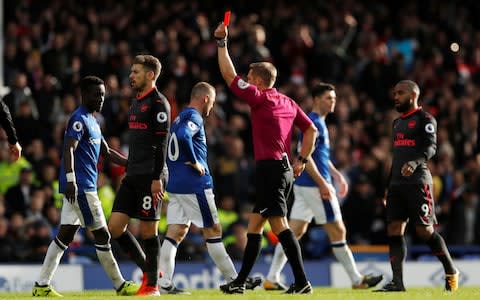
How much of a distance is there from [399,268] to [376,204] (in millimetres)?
6961

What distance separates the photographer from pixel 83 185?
12.7 meters

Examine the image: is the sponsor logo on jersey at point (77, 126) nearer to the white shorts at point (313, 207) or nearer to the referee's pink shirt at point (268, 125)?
the referee's pink shirt at point (268, 125)

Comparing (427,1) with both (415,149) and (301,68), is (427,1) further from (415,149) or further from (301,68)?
(415,149)

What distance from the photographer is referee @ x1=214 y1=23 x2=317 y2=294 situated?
12555 millimetres

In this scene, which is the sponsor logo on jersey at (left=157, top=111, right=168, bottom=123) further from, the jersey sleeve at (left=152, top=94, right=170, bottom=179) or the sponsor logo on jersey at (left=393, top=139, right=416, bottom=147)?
the sponsor logo on jersey at (left=393, top=139, right=416, bottom=147)

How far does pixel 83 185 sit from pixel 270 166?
1950 mm

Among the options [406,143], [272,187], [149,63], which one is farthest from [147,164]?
[406,143]

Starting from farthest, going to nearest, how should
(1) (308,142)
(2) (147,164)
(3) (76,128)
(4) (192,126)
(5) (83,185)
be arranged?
(4) (192,126)
(1) (308,142)
(5) (83,185)
(3) (76,128)
(2) (147,164)

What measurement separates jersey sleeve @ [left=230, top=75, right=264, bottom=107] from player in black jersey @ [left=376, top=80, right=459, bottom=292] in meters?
1.89

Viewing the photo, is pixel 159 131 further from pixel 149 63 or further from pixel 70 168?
pixel 70 168

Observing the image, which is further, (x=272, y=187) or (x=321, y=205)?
(x=321, y=205)

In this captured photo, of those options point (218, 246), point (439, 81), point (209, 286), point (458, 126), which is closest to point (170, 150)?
point (218, 246)

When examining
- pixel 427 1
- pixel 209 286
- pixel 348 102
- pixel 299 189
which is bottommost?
pixel 209 286

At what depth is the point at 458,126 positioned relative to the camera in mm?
23344
